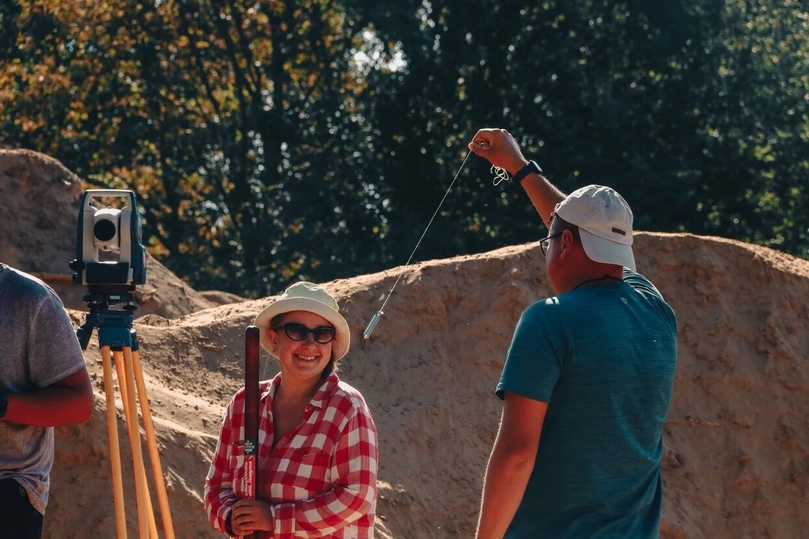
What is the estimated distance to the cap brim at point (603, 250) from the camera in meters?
Result: 3.59

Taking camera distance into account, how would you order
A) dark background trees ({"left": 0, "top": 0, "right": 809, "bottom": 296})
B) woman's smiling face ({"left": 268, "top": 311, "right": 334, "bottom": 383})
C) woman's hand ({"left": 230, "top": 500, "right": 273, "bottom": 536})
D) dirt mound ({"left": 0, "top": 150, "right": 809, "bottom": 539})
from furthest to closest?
dark background trees ({"left": 0, "top": 0, "right": 809, "bottom": 296}), dirt mound ({"left": 0, "top": 150, "right": 809, "bottom": 539}), woman's smiling face ({"left": 268, "top": 311, "right": 334, "bottom": 383}), woman's hand ({"left": 230, "top": 500, "right": 273, "bottom": 536})

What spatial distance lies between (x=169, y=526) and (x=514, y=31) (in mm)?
18127

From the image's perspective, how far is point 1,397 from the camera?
3.92 m

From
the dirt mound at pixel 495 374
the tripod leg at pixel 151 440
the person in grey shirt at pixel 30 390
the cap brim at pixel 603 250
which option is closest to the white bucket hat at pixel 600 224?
the cap brim at pixel 603 250

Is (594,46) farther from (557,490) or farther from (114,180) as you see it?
(557,490)

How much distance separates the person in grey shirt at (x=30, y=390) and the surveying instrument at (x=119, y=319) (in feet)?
2.72

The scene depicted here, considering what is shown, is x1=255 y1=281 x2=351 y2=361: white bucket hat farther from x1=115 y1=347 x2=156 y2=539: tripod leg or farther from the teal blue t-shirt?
the teal blue t-shirt

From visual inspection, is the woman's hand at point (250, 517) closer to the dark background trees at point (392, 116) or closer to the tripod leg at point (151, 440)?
the tripod leg at point (151, 440)

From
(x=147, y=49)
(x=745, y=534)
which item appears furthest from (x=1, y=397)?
(x=147, y=49)

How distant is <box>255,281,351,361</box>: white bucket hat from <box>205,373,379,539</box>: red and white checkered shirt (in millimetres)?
247

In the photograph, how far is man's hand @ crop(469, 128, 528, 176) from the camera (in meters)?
4.66

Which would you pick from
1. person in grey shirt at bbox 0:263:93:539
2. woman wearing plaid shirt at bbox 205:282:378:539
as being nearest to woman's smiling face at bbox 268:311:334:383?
woman wearing plaid shirt at bbox 205:282:378:539

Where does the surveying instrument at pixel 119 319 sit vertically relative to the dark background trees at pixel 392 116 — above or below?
below

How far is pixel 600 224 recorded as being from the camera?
11.9 ft
